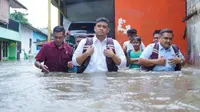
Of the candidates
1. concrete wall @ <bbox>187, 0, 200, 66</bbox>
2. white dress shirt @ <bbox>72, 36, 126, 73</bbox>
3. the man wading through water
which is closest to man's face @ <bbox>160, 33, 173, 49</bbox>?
white dress shirt @ <bbox>72, 36, 126, 73</bbox>

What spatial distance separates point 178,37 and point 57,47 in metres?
6.21

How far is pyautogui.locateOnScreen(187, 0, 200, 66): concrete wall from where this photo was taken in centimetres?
934

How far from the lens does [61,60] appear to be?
5.87 metres

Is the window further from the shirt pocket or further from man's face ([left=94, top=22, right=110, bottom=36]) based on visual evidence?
man's face ([left=94, top=22, right=110, bottom=36])

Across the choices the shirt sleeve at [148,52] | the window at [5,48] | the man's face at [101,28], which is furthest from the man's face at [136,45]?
the window at [5,48]

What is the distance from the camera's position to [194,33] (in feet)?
32.2

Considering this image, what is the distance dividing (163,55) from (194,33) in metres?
4.68

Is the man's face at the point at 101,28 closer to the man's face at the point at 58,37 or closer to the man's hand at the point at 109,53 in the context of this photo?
the man's hand at the point at 109,53

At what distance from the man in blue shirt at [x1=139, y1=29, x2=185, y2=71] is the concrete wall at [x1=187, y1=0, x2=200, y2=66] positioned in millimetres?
4025

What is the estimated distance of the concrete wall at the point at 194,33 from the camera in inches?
368

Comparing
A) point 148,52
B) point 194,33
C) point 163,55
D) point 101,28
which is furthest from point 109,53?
point 194,33

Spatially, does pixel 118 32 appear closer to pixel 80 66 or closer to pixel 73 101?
pixel 80 66

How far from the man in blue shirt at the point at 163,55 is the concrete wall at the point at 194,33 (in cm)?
402

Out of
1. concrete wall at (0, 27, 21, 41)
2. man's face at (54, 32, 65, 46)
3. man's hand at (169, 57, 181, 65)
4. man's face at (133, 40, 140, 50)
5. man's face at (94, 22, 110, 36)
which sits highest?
concrete wall at (0, 27, 21, 41)
